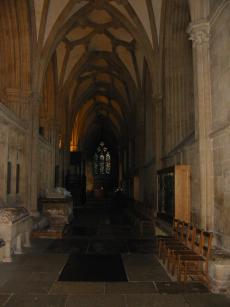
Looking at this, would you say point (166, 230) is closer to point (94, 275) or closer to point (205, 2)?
point (94, 275)

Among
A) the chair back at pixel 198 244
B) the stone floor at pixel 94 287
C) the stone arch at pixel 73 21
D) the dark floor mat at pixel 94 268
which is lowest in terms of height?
the dark floor mat at pixel 94 268

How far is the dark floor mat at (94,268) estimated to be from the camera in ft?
18.6

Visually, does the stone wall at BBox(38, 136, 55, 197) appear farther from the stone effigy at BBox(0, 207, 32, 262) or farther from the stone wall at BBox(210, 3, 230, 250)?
the stone wall at BBox(210, 3, 230, 250)

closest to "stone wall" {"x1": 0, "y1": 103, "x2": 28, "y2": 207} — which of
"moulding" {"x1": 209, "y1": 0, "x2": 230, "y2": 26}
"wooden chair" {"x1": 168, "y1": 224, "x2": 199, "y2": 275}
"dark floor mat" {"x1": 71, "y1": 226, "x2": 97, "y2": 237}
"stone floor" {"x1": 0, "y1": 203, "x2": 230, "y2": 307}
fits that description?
"dark floor mat" {"x1": 71, "y1": 226, "x2": 97, "y2": 237}

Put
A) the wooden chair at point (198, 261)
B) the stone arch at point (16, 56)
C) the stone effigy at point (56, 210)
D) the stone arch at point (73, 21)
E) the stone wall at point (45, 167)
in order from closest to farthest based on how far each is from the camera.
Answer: the wooden chair at point (198, 261) < the stone arch at point (16, 56) < the stone effigy at point (56, 210) < the stone arch at point (73, 21) < the stone wall at point (45, 167)

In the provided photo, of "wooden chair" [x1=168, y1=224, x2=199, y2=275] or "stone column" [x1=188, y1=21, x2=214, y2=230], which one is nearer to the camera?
"wooden chair" [x1=168, y1=224, x2=199, y2=275]

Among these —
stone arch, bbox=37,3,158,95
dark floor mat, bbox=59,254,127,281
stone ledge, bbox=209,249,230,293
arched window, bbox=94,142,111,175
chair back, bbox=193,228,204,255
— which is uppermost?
stone arch, bbox=37,3,158,95

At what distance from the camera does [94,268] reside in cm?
633

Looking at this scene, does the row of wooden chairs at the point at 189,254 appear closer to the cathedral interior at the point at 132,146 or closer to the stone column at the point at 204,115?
the cathedral interior at the point at 132,146

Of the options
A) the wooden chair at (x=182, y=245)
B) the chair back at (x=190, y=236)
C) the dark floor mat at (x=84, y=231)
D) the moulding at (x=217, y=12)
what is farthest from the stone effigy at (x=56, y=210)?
the moulding at (x=217, y=12)

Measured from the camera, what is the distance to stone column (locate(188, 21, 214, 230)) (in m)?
6.47

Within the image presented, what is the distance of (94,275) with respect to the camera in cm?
585

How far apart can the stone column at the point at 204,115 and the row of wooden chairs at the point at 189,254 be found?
47 centimetres

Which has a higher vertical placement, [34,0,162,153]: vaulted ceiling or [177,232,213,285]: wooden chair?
[34,0,162,153]: vaulted ceiling
